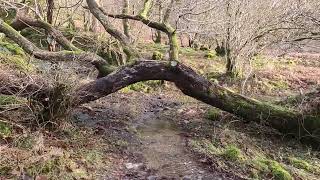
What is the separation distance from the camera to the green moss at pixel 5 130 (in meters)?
5.96

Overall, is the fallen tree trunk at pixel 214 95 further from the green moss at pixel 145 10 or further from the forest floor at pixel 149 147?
the green moss at pixel 145 10

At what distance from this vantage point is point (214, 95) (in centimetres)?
827

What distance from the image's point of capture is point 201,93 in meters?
8.25

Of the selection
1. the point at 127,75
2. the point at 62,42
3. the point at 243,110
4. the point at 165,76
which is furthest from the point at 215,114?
the point at 62,42

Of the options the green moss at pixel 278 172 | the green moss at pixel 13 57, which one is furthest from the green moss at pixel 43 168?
the green moss at pixel 278 172

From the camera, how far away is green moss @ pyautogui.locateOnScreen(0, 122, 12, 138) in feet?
19.5

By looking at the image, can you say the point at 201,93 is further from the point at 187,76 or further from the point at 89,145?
the point at 89,145

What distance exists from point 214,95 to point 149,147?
2025 millimetres

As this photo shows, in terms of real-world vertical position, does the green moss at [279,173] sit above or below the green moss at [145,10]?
below

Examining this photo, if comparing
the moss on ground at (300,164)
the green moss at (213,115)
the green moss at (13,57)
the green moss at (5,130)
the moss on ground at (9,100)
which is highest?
the green moss at (13,57)

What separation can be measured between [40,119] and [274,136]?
15.1 feet

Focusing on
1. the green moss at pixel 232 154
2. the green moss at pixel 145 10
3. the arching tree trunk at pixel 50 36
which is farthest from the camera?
the arching tree trunk at pixel 50 36

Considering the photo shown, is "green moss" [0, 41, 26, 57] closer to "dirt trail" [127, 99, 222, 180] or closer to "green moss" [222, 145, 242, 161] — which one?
"dirt trail" [127, 99, 222, 180]

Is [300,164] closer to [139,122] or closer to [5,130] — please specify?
[139,122]
